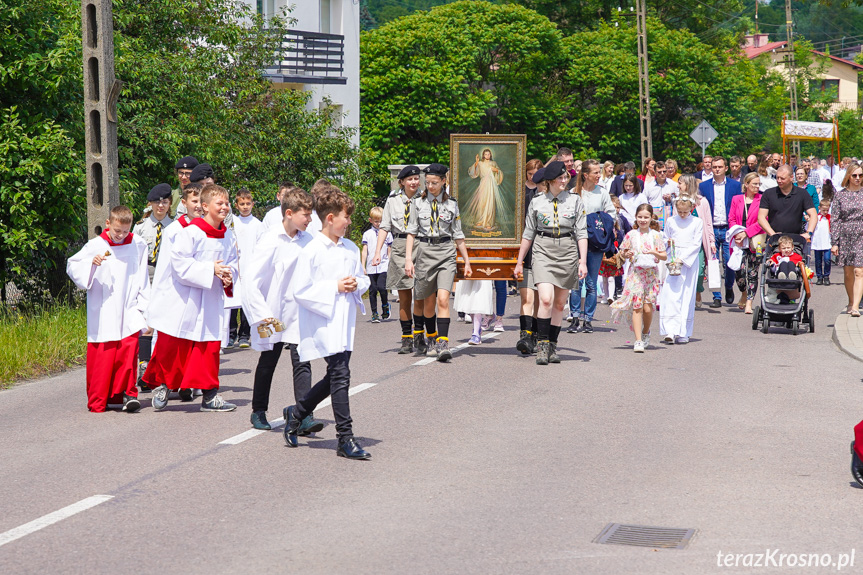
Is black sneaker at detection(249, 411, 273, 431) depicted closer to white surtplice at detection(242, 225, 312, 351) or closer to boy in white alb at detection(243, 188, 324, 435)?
boy in white alb at detection(243, 188, 324, 435)

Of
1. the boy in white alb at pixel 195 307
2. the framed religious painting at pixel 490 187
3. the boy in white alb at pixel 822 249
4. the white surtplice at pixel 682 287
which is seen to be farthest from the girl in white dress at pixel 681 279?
the boy in white alb at pixel 822 249

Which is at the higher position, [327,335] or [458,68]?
[458,68]

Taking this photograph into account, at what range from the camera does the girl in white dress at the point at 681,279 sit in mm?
14141

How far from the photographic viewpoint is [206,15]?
2012 centimetres

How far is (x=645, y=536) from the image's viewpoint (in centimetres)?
578

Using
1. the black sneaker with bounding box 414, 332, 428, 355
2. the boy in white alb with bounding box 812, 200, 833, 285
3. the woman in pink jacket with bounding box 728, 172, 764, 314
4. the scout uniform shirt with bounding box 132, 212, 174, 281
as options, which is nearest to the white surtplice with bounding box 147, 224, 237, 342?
the scout uniform shirt with bounding box 132, 212, 174, 281

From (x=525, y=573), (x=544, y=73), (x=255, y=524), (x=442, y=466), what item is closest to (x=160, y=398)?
(x=442, y=466)

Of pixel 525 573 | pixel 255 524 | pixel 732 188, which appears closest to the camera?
pixel 525 573

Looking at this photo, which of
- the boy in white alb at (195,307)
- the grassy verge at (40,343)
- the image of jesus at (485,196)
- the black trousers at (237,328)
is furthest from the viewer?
the black trousers at (237,328)

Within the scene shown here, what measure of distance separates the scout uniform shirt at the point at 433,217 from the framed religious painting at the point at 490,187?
115cm

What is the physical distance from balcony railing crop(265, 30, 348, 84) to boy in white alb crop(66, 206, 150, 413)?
23.6 meters

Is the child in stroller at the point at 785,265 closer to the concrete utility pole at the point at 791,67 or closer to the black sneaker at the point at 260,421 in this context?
the black sneaker at the point at 260,421

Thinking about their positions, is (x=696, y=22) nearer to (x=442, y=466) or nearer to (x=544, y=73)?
(x=544, y=73)

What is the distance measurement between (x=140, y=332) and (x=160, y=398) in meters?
0.73
